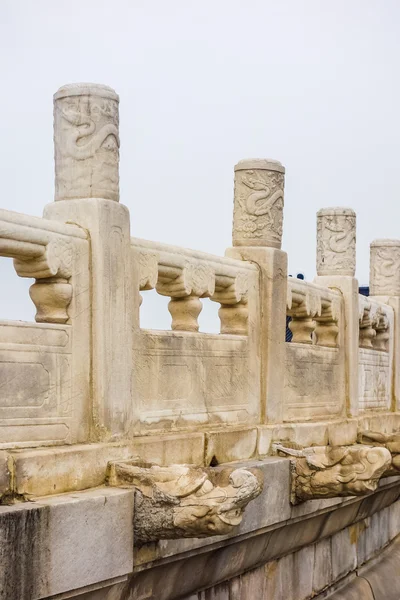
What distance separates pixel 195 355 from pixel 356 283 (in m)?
3.56

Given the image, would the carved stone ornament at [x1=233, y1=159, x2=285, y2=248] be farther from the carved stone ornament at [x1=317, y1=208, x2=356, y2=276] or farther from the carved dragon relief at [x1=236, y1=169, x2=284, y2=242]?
the carved stone ornament at [x1=317, y1=208, x2=356, y2=276]

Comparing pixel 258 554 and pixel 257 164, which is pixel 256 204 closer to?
pixel 257 164

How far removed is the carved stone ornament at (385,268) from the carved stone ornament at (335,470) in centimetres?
444

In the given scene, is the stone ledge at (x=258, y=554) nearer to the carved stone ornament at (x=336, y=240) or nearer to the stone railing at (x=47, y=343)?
the stone railing at (x=47, y=343)

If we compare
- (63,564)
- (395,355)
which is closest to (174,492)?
(63,564)

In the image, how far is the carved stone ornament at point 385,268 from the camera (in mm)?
13414

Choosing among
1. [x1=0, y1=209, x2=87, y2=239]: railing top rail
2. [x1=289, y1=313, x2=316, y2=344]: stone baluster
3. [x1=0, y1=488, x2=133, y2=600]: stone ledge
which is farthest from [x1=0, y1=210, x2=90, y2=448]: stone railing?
[x1=289, y1=313, x2=316, y2=344]: stone baluster

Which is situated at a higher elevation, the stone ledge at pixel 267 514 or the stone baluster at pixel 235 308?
the stone baluster at pixel 235 308

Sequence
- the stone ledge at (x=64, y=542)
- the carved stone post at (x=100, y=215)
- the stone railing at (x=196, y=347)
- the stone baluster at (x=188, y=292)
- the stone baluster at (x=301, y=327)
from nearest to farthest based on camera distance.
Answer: the stone ledge at (x=64, y=542) → the carved stone post at (x=100, y=215) → the stone railing at (x=196, y=347) → the stone baluster at (x=188, y=292) → the stone baluster at (x=301, y=327)

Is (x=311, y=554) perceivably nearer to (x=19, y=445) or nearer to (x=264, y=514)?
(x=264, y=514)

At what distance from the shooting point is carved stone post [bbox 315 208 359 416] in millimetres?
11617

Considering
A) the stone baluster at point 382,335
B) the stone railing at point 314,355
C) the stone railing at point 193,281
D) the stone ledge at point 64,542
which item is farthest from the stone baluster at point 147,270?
the stone baluster at point 382,335

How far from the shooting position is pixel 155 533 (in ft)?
23.1

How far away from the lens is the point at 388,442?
1120 centimetres
